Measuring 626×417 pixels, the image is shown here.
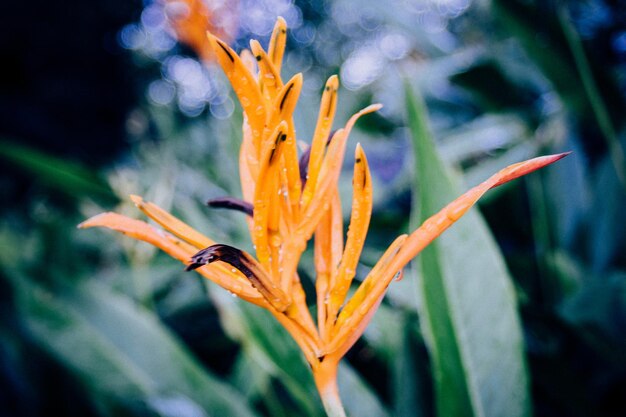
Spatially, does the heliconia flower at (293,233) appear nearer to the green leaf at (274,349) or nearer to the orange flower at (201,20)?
the green leaf at (274,349)

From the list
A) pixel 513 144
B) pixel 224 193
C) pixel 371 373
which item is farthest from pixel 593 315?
pixel 224 193

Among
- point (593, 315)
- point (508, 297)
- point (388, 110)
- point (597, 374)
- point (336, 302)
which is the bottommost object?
point (597, 374)

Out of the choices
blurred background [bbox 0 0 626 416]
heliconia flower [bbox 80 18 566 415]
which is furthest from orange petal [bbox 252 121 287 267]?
blurred background [bbox 0 0 626 416]

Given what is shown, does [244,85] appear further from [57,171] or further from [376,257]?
[57,171]

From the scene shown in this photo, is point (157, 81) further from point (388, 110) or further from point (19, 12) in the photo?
point (388, 110)

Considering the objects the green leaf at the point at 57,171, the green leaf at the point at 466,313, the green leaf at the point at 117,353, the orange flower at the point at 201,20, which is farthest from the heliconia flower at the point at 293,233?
the orange flower at the point at 201,20

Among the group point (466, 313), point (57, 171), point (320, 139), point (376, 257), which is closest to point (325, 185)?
point (320, 139)
